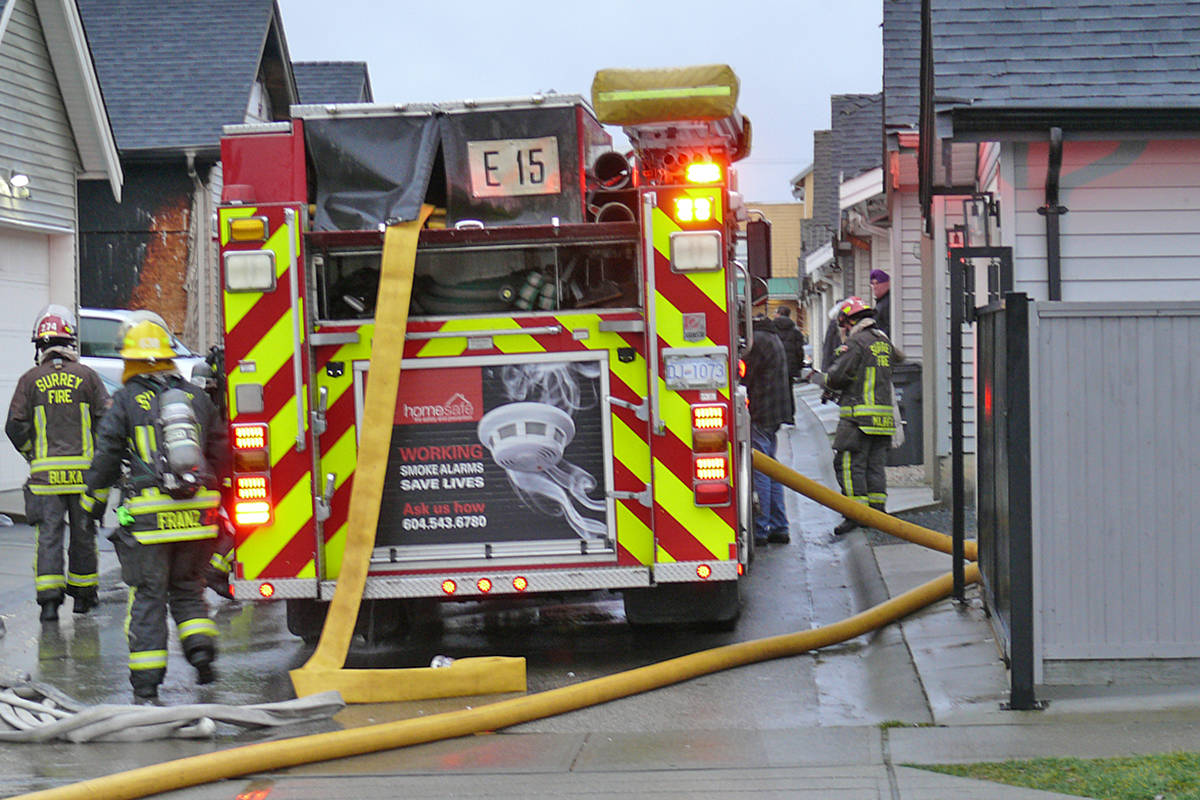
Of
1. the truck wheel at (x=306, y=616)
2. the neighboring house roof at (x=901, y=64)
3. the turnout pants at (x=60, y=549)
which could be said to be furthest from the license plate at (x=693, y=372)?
the neighboring house roof at (x=901, y=64)

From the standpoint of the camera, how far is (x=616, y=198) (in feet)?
25.4

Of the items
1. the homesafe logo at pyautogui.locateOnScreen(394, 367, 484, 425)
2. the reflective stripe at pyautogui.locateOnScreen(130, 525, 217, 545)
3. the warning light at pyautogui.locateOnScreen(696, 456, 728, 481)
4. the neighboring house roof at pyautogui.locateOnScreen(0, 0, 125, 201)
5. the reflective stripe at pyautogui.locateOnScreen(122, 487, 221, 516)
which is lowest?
the reflective stripe at pyautogui.locateOnScreen(130, 525, 217, 545)

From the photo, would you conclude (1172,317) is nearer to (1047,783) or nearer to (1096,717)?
(1096,717)

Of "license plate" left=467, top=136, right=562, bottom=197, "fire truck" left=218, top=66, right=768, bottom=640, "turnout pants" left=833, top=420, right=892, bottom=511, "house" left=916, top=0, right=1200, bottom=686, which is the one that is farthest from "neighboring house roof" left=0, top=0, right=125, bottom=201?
"license plate" left=467, top=136, right=562, bottom=197

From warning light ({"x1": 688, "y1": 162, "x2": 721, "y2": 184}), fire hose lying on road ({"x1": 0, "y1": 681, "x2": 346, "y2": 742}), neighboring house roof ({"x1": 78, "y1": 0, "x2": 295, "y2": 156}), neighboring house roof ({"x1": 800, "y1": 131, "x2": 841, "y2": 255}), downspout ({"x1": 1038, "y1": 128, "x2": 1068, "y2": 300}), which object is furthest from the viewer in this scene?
neighboring house roof ({"x1": 800, "y1": 131, "x2": 841, "y2": 255})

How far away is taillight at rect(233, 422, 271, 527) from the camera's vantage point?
7.23 metres

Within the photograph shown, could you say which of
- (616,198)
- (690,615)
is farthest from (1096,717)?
(616,198)

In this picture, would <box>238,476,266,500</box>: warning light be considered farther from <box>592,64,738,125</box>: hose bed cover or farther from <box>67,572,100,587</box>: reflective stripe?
<box>67,572,100,587</box>: reflective stripe

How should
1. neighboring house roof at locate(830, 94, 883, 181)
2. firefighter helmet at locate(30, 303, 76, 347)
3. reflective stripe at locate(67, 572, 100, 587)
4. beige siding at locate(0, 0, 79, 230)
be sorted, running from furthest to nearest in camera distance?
neighboring house roof at locate(830, 94, 883, 181), beige siding at locate(0, 0, 79, 230), reflective stripe at locate(67, 572, 100, 587), firefighter helmet at locate(30, 303, 76, 347)

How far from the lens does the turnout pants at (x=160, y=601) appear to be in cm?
708

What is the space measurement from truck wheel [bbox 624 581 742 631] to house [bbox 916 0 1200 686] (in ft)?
4.45

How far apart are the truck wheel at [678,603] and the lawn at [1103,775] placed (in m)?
2.49

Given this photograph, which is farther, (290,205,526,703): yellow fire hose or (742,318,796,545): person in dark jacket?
(742,318,796,545): person in dark jacket

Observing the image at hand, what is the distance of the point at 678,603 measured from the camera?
768cm
